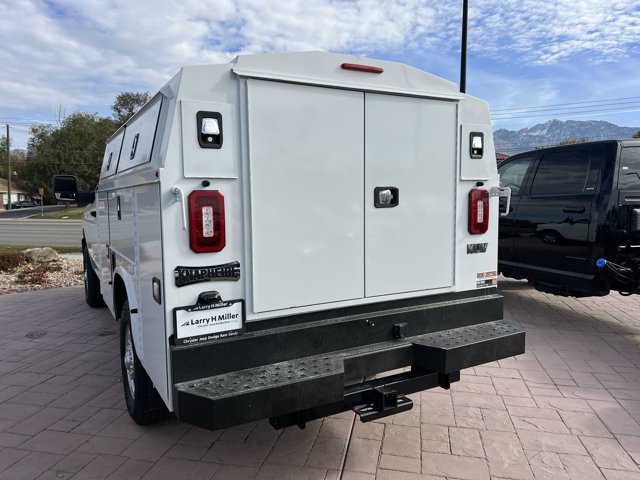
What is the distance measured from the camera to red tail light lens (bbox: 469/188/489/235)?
139 inches

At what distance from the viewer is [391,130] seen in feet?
10.4

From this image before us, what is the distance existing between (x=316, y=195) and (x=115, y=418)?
2.44 metres

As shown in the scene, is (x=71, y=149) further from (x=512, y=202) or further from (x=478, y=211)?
(x=478, y=211)

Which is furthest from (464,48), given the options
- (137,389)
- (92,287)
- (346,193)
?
(137,389)

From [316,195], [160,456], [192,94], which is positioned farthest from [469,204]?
[160,456]

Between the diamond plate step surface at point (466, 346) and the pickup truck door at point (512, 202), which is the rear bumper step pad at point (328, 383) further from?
the pickup truck door at point (512, 202)

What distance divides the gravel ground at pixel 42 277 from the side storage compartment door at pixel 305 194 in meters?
8.16

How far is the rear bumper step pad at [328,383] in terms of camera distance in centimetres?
245

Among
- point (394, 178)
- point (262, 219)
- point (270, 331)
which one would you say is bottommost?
point (270, 331)

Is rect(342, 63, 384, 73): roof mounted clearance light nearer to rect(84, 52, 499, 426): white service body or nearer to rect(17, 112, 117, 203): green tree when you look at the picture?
rect(84, 52, 499, 426): white service body

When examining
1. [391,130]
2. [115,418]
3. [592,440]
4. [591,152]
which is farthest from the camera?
[591,152]

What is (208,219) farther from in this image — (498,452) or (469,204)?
(498,452)

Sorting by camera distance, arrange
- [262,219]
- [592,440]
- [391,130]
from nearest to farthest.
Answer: [262,219]
[391,130]
[592,440]

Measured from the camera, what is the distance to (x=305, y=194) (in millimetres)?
2875
